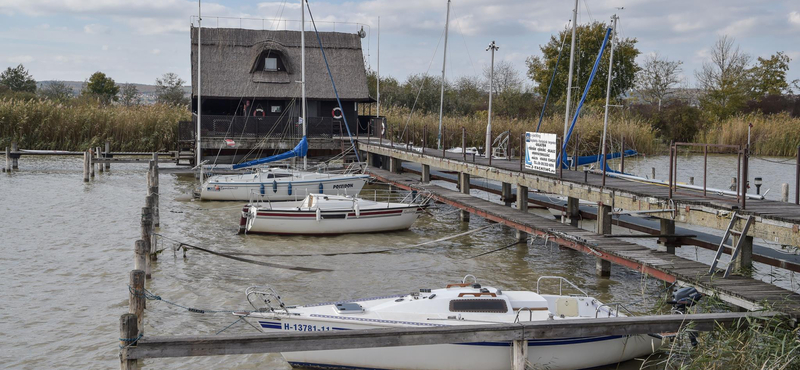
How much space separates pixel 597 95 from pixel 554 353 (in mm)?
49490

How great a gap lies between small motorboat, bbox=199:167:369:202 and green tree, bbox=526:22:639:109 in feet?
102

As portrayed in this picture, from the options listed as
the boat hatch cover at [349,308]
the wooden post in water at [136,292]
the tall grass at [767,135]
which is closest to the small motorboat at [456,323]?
the boat hatch cover at [349,308]

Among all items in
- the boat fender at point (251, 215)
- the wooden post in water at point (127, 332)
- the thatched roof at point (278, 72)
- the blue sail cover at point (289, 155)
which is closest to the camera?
the wooden post in water at point (127, 332)

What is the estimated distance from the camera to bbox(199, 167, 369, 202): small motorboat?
2695cm

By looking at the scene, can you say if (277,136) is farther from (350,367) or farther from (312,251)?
(350,367)

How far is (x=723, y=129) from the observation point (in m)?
45.4

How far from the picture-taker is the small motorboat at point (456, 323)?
10.0m

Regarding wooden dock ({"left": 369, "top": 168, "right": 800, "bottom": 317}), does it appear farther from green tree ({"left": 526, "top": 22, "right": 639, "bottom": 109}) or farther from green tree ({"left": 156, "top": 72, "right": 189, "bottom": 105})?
green tree ({"left": 156, "top": 72, "right": 189, "bottom": 105})

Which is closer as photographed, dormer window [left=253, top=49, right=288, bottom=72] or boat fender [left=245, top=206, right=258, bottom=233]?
boat fender [left=245, top=206, right=258, bottom=233]

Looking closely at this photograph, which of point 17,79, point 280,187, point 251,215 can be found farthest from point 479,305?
point 17,79

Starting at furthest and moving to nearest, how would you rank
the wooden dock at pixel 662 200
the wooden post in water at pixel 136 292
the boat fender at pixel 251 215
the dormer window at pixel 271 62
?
1. the dormer window at pixel 271 62
2. the boat fender at pixel 251 215
3. the wooden dock at pixel 662 200
4. the wooden post in water at pixel 136 292

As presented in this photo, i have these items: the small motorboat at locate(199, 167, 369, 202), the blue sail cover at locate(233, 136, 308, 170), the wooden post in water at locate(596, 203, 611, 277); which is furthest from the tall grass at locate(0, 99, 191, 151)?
the wooden post in water at locate(596, 203, 611, 277)

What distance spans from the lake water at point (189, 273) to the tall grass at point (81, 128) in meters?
16.5

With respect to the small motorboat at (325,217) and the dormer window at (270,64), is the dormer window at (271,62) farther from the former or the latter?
the small motorboat at (325,217)
